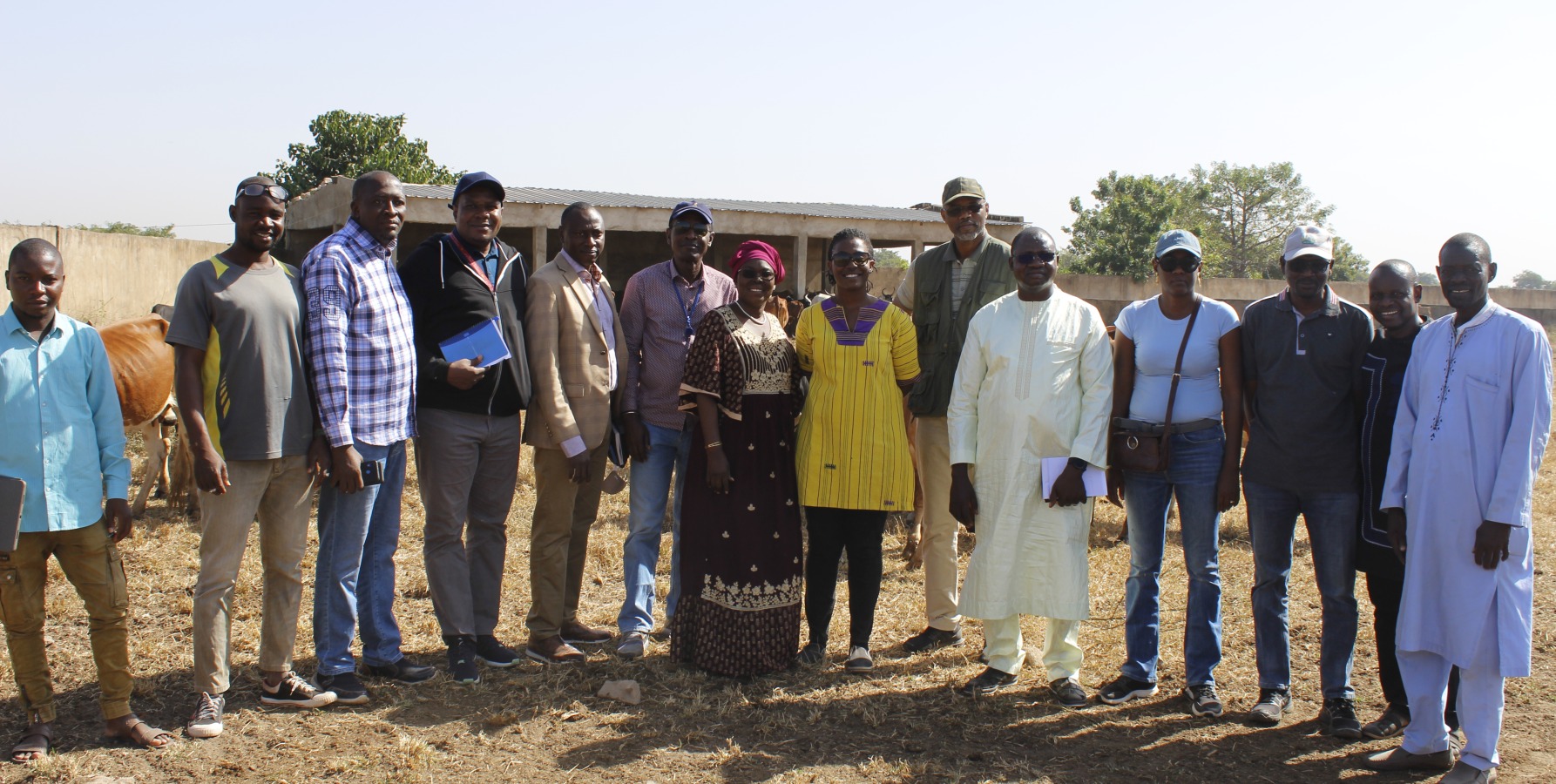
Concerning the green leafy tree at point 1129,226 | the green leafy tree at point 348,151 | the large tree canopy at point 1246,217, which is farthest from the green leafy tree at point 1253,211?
the green leafy tree at point 348,151

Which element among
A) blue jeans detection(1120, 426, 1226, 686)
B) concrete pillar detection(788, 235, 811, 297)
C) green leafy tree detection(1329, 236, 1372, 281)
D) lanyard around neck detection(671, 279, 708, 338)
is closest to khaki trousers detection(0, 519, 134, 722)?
lanyard around neck detection(671, 279, 708, 338)

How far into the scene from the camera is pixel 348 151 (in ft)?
89.6

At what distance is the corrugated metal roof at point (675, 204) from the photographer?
41.3 feet

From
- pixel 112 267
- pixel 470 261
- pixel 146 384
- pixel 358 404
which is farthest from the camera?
pixel 112 267

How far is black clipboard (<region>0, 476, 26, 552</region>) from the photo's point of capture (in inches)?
129

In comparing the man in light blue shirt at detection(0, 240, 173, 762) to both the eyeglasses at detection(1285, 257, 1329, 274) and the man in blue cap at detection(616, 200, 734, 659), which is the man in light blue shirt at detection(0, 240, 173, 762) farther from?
the eyeglasses at detection(1285, 257, 1329, 274)

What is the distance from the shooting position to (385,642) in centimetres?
435

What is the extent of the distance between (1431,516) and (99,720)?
4674mm

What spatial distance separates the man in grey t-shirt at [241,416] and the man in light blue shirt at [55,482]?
0.25 meters

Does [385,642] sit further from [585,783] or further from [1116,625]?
[1116,625]

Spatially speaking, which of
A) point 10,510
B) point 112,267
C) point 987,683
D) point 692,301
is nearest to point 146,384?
point 10,510

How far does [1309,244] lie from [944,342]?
5.19 feet

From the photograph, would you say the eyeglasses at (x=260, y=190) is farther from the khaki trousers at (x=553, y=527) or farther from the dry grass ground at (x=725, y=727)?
the dry grass ground at (x=725, y=727)

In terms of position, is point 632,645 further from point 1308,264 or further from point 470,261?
point 1308,264
